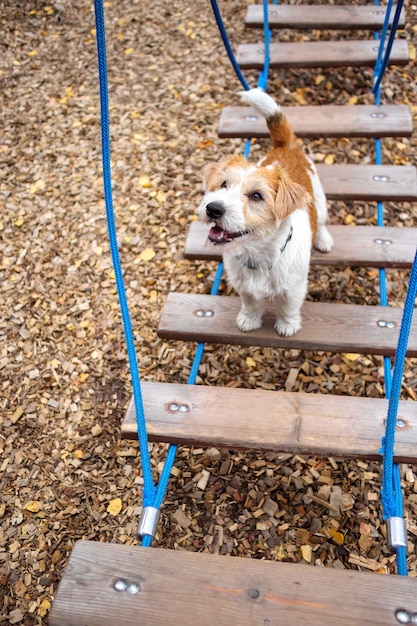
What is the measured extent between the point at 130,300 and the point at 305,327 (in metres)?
1.45

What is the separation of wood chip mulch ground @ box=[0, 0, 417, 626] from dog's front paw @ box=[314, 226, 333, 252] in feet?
1.77

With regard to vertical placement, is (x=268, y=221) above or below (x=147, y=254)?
above

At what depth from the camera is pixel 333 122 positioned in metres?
3.80

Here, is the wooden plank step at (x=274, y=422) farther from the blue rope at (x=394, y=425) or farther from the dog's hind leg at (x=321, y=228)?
the dog's hind leg at (x=321, y=228)

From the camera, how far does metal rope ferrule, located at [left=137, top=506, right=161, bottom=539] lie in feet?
6.52

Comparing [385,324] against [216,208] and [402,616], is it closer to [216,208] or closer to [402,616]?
[216,208]

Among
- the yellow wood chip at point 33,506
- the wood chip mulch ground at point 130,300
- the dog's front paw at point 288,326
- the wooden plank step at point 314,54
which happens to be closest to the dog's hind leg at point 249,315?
the dog's front paw at point 288,326

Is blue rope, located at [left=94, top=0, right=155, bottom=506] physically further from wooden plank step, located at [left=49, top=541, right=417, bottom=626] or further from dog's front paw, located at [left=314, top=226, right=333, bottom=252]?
dog's front paw, located at [left=314, top=226, right=333, bottom=252]

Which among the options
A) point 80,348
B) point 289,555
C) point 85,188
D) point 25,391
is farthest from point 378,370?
point 85,188

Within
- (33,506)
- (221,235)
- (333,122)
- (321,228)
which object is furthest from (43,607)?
(333,122)

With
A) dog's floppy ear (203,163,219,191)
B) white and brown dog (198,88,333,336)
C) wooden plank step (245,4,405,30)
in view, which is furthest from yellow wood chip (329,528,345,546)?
wooden plank step (245,4,405,30)

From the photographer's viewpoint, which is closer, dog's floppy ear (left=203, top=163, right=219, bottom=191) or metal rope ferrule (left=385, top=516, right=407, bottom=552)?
metal rope ferrule (left=385, top=516, right=407, bottom=552)

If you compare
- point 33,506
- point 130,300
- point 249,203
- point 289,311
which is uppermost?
point 249,203

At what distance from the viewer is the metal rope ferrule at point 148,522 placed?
78.2 inches
